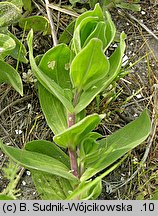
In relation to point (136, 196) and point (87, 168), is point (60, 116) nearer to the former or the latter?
point (87, 168)

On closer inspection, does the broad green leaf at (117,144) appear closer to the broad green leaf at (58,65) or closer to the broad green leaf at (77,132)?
the broad green leaf at (77,132)

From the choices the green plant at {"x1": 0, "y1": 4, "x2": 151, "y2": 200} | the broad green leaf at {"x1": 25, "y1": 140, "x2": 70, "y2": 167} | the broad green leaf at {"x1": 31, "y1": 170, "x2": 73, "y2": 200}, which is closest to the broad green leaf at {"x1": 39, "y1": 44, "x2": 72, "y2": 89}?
the green plant at {"x1": 0, "y1": 4, "x2": 151, "y2": 200}

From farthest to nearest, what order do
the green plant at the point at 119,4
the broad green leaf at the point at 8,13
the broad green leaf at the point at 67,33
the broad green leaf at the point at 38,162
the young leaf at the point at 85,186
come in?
1. the green plant at the point at 119,4
2. the broad green leaf at the point at 67,33
3. the broad green leaf at the point at 8,13
4. the broad green leaf at the point at 38,162
5. the young leaf at the point at 85,186

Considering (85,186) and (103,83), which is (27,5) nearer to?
(103,83)

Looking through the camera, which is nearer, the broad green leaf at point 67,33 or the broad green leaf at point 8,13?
the broad green leaf at point 8,13

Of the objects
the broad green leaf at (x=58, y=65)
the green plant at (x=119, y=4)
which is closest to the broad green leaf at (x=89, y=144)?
the broad green leaf at (x=58, y=65)

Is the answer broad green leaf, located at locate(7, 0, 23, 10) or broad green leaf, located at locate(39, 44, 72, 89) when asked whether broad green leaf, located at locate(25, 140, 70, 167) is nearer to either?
broad green leaf, located at locate(39, 44, 72, 89)
